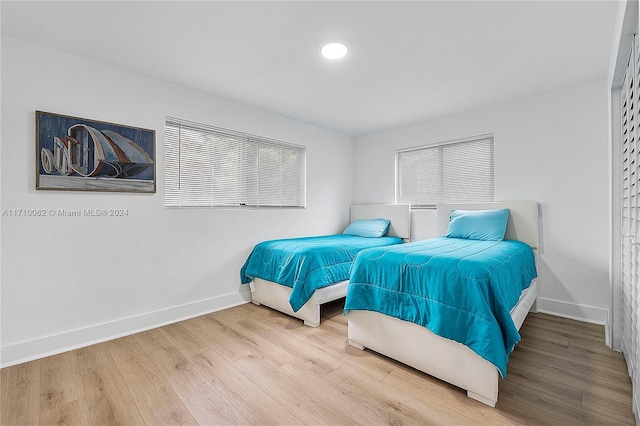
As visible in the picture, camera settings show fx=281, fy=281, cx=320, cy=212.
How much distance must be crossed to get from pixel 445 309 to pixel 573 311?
2.18 m

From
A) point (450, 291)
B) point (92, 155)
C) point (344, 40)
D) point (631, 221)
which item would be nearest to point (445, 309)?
point (450, 291)

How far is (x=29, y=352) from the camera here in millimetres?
2068

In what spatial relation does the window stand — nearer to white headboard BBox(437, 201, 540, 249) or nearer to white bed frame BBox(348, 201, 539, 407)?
white headboard BBox(437, 201, 540, 249)

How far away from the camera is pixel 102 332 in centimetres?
238

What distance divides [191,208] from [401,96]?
101 inches

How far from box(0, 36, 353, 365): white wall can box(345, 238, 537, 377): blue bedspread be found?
1736mm

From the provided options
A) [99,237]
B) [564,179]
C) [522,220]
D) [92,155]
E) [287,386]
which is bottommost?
[287,386]

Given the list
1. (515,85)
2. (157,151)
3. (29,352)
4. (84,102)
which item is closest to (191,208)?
(157,151)

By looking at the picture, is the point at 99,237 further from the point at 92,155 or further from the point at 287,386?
the point at 287,386

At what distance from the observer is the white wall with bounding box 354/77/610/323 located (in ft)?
8.91

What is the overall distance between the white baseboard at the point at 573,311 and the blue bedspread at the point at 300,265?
199 cm

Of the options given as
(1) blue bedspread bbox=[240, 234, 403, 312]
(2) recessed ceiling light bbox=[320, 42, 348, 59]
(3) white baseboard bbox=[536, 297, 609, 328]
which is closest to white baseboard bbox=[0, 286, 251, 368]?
(1) blue bedspread bbox=[240, 234, 403, 312]

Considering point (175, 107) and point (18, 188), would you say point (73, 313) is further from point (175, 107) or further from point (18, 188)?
point (175, 107)

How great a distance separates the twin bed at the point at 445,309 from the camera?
5.09 feet
